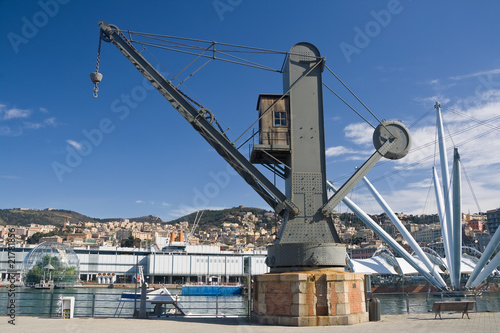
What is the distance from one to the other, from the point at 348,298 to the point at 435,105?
173 ft

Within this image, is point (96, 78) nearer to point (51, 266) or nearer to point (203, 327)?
point (203, 327)

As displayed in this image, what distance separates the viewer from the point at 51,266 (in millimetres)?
90812

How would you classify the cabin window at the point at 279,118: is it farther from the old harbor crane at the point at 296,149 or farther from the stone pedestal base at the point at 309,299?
the stone pedestal base at the point at 309,299

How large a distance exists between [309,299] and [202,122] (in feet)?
27.8

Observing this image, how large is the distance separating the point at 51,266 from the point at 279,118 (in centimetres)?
9008

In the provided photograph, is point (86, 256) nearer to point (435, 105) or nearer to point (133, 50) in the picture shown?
point (435, 105)

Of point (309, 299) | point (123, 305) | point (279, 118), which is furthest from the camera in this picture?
point (123, 305)

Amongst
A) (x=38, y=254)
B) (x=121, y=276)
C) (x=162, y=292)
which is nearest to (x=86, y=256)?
(x=121, y=276)

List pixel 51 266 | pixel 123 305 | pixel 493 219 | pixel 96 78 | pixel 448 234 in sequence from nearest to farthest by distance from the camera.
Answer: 1. pixel 96 78
2. pixel 123 305
3. pixel 448 234
4. pixel 51 266
5. pixel 493 219

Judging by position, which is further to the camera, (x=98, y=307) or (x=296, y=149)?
(x=296, y=149)

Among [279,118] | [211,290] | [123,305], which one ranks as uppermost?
[279,118]

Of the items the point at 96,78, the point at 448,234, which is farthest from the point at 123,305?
the point at 448,234

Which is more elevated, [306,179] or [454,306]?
[306,179]

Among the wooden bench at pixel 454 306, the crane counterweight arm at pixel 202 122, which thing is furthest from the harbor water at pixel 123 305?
the crane counterweight arm at pixel 202 122
